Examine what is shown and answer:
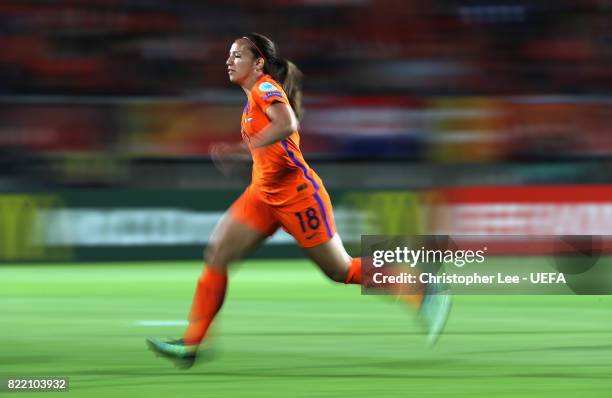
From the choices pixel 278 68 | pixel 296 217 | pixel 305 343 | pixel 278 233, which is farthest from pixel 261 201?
pixel 278 233

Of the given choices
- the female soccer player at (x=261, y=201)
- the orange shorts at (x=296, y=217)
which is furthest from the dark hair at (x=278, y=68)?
the orange shorts at (x=296, y=217)

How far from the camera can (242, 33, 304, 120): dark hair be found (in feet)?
24.1

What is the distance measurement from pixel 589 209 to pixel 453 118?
257 cm

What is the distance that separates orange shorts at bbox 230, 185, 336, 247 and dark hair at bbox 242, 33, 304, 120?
0.51 m

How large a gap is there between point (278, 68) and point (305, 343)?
206 cm

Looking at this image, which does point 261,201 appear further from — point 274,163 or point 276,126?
point 276,126

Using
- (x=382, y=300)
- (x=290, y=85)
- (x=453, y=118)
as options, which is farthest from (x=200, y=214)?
(x=290, y=85)

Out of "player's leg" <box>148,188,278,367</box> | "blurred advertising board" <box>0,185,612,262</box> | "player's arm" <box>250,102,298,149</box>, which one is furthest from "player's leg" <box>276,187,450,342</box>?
"blurred advertising board" <box>0,185,612,262</box>

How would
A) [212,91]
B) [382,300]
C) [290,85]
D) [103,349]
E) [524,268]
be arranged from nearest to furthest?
[290,85] → [103,349] → [382,300] → [524,268] → [212,91]

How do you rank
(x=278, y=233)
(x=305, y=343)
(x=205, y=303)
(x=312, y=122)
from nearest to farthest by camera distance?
(x=205, y=303) → (x=305, y=343) → (x=278, y=233) → (x=312, y=122)

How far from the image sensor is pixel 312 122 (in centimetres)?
1769

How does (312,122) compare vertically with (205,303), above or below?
above

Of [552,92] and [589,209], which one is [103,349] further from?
[552,92]

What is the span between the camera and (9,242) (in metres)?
15.7
